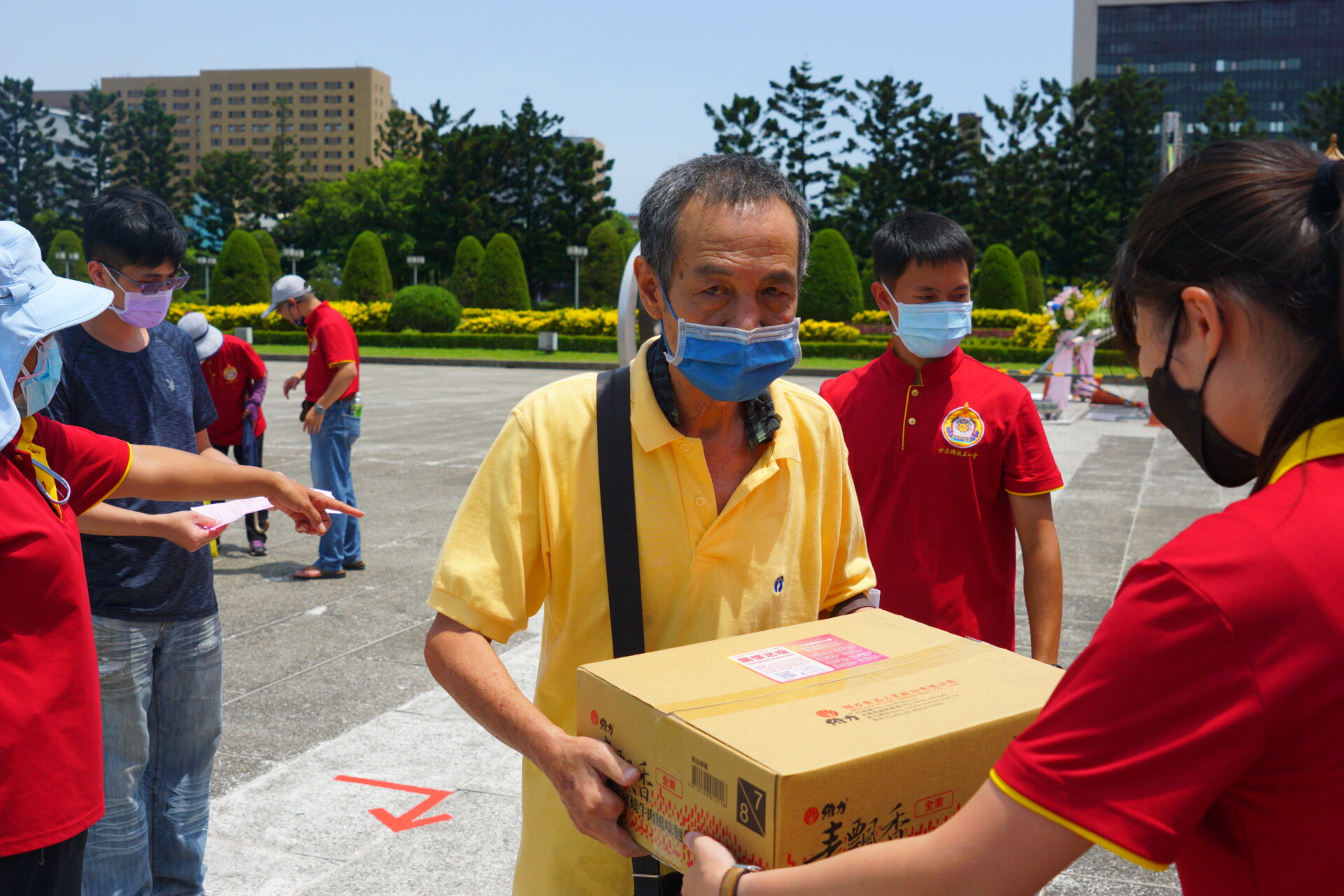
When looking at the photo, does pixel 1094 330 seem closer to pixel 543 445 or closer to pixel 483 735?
pixel 483 735

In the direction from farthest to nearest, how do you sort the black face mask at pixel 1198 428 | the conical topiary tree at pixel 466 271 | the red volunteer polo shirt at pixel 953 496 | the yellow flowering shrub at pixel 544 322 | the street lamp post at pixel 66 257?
the street lamp post at pixel 66 257, the conical topiary tree at pixel 466 271, the yellow flowering shrub at pixel 544 322, the red volunteer polo shirt at pixel 953 496, the black face mask at pixel 1198 428

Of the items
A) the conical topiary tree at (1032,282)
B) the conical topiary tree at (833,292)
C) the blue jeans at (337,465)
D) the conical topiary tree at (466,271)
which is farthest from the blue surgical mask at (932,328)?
the conical topiary tree at (466,271)

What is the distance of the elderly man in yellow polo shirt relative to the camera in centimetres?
165

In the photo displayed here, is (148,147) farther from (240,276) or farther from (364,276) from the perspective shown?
(364,276)

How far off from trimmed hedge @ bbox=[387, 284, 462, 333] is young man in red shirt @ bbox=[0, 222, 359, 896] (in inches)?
1281

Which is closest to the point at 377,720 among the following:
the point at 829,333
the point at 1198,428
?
the point at 1198,428

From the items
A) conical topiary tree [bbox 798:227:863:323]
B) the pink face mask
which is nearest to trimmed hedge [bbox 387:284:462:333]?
conical topiary tree [bbox 798:227:863:323]

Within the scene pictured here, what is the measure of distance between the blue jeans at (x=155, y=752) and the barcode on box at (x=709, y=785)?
2.03 m

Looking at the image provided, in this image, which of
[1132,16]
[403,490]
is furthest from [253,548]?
[1132,16]

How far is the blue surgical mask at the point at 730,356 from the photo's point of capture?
1.75m

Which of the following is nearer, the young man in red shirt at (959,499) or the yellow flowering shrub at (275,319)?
the young man in red shirt at (959,499)

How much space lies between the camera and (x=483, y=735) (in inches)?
170

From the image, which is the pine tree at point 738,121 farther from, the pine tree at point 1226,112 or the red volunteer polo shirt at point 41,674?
the red volunteer polo shirt at point 41,674

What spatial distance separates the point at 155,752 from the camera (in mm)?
2891
